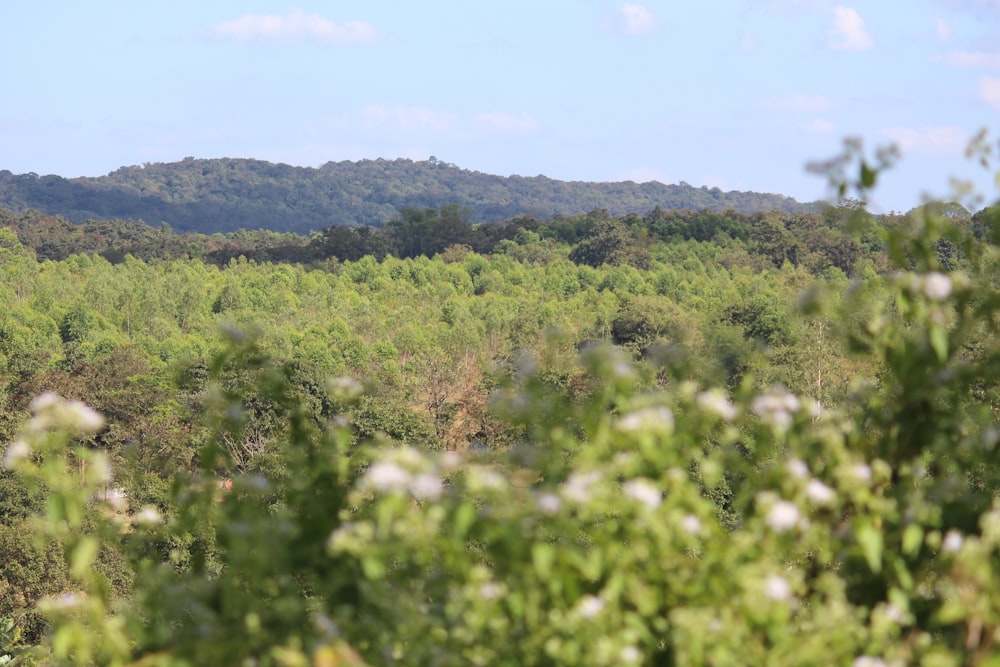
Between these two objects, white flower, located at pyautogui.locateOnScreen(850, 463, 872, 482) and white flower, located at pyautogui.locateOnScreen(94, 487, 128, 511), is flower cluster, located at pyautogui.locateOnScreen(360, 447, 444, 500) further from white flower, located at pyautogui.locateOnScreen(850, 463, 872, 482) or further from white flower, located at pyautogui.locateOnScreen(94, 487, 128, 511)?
white flower, located at pyautogui.locateOnScreen(94, 487, 128, 511)

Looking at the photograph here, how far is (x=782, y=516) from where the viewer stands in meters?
2.19

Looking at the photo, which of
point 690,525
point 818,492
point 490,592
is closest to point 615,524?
point 690,525

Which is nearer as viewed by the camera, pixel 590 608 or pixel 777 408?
pixel 590 608

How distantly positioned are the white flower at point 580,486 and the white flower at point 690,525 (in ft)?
0.65

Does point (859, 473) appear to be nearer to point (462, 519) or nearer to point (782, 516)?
point (782, 516)

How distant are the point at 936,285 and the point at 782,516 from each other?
70cm

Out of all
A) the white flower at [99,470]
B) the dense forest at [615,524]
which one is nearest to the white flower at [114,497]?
the dense forest at [615,524]

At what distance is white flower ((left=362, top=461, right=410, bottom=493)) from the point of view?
205 cm

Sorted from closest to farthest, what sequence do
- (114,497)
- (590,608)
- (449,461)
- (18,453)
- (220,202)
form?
(590,608)
(18,453)
(449,461)
(114,497)
(220,202)

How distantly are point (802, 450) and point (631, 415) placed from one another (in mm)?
526

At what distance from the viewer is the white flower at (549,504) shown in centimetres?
219

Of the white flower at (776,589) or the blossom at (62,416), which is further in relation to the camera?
the blossom at (62,416)

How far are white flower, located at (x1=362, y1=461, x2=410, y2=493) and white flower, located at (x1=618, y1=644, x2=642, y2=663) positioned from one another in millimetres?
532

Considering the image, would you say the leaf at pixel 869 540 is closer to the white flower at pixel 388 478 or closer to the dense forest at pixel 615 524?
the dense forest at pixel 615 524
